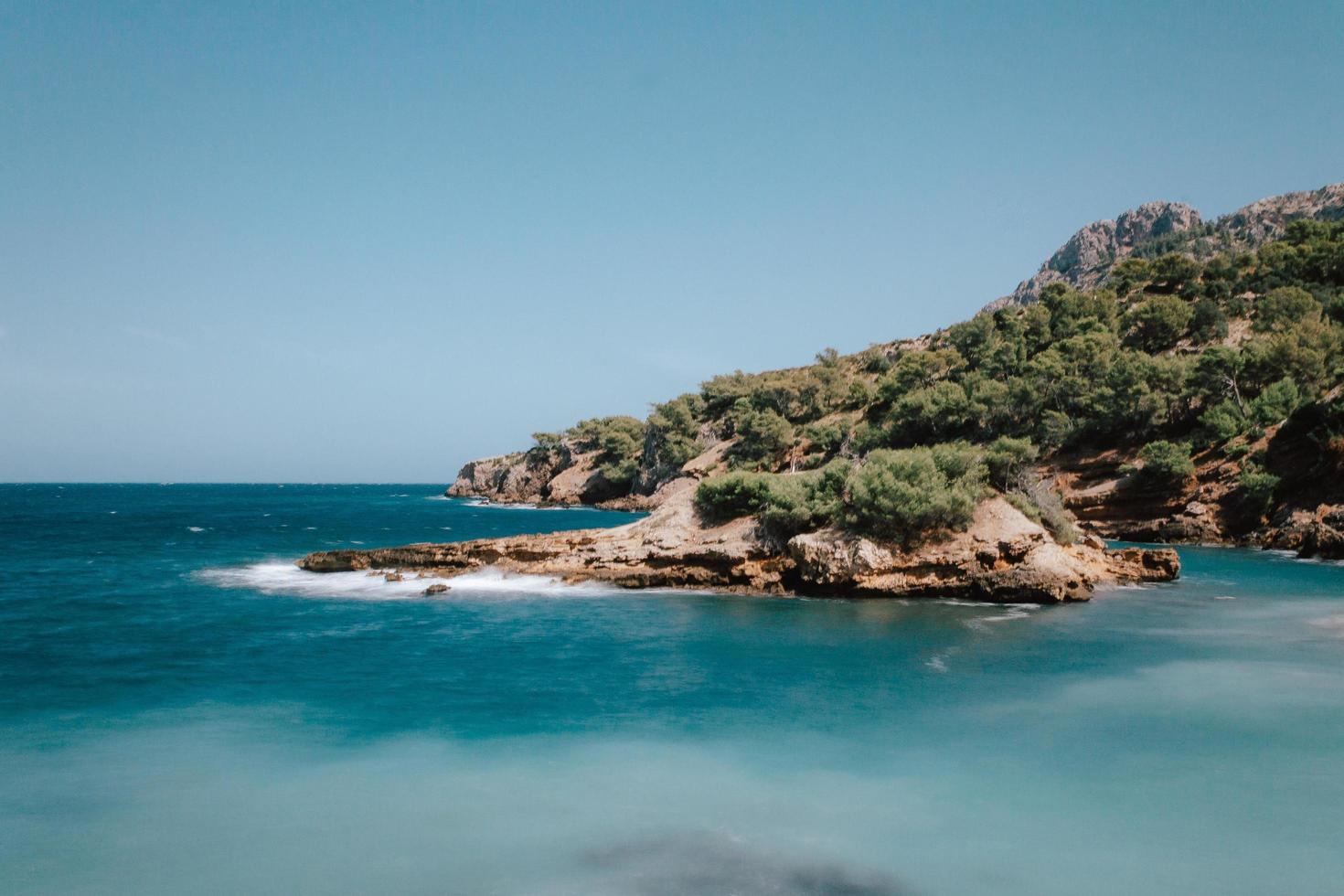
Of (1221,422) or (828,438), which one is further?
(828,438)

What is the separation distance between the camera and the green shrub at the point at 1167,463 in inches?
1393

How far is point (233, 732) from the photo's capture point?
11562mm

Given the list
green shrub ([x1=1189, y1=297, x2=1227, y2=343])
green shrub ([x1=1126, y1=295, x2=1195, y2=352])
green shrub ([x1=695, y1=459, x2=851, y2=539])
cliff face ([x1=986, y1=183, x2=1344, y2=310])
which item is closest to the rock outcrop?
green shrub ([x1=1126, y1=295, x2=1195, y2=352])

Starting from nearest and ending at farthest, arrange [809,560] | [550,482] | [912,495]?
[912,495]
[809,560]
[550,482]

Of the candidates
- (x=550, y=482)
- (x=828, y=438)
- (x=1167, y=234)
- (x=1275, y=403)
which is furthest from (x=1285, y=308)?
(x=1167, y=234)

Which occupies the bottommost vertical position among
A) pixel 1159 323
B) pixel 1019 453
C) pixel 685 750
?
pixel 685 750

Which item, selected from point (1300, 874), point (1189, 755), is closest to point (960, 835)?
point (1300, 874)

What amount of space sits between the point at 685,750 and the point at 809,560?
11.3 metres

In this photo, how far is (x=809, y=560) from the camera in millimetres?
21359

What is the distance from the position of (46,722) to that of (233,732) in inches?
126

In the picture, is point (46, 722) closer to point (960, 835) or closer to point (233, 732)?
point (233, 732)

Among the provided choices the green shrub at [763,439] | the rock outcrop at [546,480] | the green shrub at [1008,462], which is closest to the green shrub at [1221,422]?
the green shrub at [1008,462]

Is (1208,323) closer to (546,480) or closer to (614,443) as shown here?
(614,443)

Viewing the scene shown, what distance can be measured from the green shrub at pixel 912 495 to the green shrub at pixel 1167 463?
1886cm
